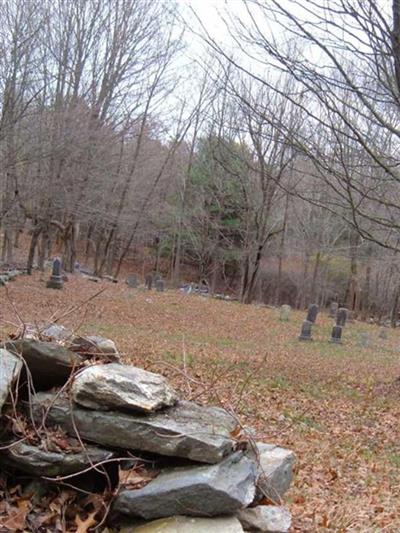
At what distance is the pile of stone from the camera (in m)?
3.19

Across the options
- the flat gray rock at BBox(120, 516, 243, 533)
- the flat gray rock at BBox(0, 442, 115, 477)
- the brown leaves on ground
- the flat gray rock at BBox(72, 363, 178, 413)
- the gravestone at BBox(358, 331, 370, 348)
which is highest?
the flat gray rock at BBox(72, 363, 178, 413)

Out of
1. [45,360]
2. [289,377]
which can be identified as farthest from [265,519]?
[289,377]

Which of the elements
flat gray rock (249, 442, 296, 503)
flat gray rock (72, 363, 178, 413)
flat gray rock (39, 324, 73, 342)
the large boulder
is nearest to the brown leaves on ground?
flat gray rock (72, 363, 178, 413)

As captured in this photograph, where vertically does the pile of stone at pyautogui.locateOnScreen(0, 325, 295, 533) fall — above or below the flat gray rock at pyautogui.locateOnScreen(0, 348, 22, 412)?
below

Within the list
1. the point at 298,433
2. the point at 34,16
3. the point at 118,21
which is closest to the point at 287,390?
the point at 298,433

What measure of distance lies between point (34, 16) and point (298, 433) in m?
11.0

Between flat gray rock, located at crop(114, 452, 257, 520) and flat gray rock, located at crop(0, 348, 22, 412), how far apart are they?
3.21 ft

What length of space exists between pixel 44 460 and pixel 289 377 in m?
6.89

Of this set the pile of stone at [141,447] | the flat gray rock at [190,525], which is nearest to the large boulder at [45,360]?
the pile of stone at [141,447]

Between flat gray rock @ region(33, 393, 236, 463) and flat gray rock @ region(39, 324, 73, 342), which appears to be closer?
flat gray rock @ region(33, 393, 236, 463)

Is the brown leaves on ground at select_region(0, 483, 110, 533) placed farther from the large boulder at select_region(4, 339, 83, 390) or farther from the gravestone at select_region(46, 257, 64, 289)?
the gravestone at select_region(46, 257, 64, 289)

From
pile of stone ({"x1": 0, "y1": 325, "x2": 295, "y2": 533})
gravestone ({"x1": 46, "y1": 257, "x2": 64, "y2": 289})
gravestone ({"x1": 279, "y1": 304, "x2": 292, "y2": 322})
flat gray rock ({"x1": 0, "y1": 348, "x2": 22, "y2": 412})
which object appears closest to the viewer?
pile of stone ({"x1": 0, "y1": 325, "x2": 295, "y2": 533})

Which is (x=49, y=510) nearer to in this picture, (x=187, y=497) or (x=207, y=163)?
(x=187, y=497)

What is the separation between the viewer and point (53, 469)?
11.2 feet
